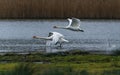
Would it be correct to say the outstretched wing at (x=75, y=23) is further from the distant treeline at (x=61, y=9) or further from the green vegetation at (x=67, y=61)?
the distant treeline at (x=61, y=9)

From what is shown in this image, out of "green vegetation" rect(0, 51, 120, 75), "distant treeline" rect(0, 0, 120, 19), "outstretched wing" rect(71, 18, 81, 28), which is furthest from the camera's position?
"distant treeline" rect(0, 0, 120, 19)

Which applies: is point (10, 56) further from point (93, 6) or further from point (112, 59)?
point (93, 6)

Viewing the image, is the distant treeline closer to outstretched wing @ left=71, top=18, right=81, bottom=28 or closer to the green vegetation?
outstretched wing @ left=71, top=18, right=81, bottom=28

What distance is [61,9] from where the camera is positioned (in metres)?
71.7

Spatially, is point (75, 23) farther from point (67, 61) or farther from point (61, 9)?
point (61, 9)

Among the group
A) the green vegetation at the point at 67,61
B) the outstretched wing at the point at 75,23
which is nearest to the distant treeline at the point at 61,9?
→ the outstretched wing at the point at 75,23

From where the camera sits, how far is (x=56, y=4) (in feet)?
238

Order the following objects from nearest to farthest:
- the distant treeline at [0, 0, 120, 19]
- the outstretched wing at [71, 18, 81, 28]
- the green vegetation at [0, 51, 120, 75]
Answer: the green vegetation at [0, 51, 120, 75] → the outstretched wing at [71, 18, 81, 28] → the distant treeline at [0, 0, 120, 19]

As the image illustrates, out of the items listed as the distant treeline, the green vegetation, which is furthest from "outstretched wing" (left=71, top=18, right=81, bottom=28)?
the distant treeline

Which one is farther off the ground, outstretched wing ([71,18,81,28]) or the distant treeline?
outstretched wing ([71,18,81,28])

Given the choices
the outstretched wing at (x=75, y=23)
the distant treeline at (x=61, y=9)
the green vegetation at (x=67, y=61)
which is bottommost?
the distant treeline at (x=61, y=9)

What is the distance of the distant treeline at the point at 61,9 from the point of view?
69.1m

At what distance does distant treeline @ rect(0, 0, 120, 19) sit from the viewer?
227ft

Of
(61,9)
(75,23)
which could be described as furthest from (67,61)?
(61,9)
